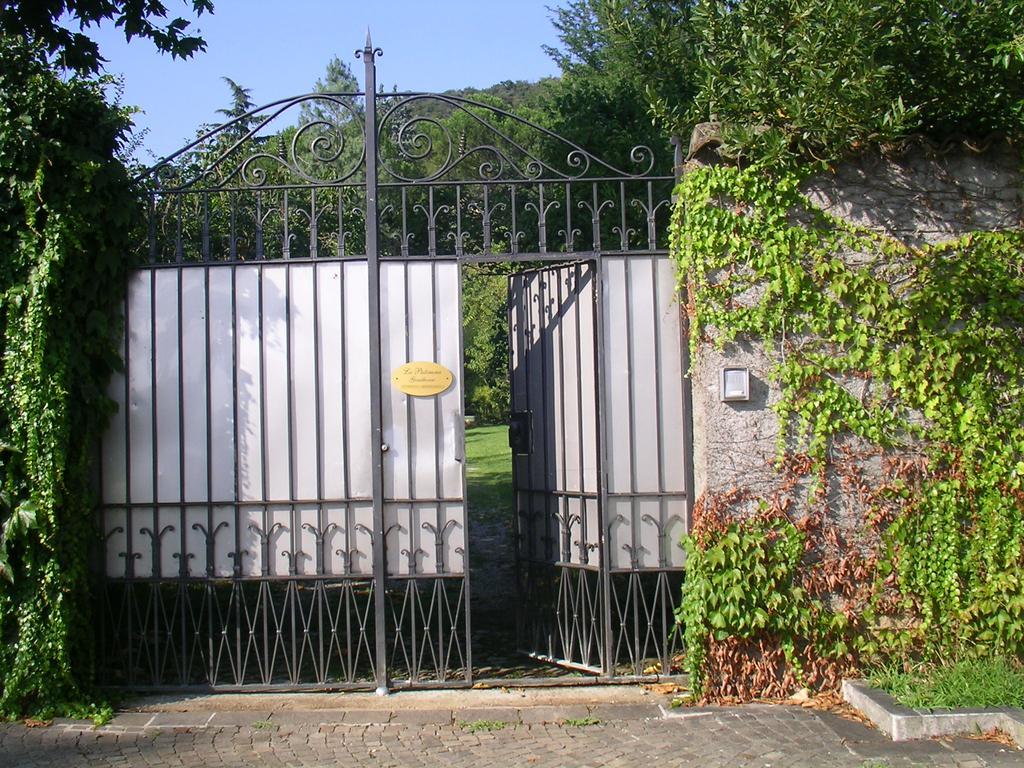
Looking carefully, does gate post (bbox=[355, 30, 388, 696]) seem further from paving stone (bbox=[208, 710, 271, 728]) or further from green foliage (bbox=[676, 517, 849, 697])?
green foliage (bbox=[676, 517, 849, 697])

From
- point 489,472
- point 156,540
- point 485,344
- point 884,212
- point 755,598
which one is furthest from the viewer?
point 485,344

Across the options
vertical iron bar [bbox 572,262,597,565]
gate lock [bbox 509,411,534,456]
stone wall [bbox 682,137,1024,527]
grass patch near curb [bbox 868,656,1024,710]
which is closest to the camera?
grass patch near curb [bbox 868,656,1024,710]

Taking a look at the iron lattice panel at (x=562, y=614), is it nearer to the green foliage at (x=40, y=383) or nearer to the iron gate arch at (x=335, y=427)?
the iron gate arch at (x=335, y=427)

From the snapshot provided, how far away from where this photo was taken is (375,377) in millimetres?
5430

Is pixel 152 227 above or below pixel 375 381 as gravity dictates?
above

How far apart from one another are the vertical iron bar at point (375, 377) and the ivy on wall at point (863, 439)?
1.74 m

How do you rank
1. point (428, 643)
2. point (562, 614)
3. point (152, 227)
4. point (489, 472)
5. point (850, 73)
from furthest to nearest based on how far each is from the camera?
point (489, 472) → point (428, 643) → point (562, 614) → point (152, 227) → point (850, 73)

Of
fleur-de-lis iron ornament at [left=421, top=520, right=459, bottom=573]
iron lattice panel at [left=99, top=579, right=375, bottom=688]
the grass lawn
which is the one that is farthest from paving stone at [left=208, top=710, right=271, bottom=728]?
the grass lawn

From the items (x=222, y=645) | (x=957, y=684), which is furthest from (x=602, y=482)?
(x=222, y=645)

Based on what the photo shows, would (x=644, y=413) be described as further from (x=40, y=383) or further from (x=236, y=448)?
(x=40, y=383)

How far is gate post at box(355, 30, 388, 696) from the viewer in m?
5.38

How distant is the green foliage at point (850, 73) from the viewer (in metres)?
4.61

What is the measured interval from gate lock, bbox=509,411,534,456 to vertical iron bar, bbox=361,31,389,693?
1019 millimetres

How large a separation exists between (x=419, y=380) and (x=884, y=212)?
276cm
